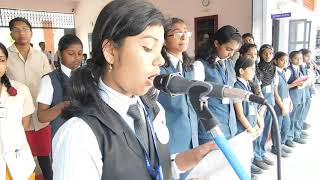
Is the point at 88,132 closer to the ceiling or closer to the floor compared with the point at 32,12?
closer to the floor

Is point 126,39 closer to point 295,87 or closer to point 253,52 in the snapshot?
point 253,52

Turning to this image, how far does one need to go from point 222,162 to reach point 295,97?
345cm

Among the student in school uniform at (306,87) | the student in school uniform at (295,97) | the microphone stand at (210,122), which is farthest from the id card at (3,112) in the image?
the student in school uniform at (306,87)

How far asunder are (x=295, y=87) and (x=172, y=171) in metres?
3.37

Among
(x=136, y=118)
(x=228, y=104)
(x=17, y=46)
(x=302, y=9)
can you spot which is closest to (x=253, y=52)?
(x=228, y=104)

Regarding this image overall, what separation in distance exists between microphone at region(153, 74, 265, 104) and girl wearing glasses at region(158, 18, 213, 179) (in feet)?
3.18

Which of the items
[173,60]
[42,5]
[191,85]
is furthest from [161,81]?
[42,5]

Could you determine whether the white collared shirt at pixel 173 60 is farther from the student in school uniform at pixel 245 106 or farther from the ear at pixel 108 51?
the ear at pixel 108 51

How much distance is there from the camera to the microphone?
0.68 m

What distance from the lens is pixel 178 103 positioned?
68.5 inches

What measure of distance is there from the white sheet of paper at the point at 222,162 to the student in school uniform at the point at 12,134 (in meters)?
1.21

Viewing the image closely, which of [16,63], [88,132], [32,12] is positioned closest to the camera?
[88,132]

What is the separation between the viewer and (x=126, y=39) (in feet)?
2.56

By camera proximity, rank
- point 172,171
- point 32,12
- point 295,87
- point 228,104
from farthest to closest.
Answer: point 32,12 < point 295,87 < point 228,104 < point 172,171
